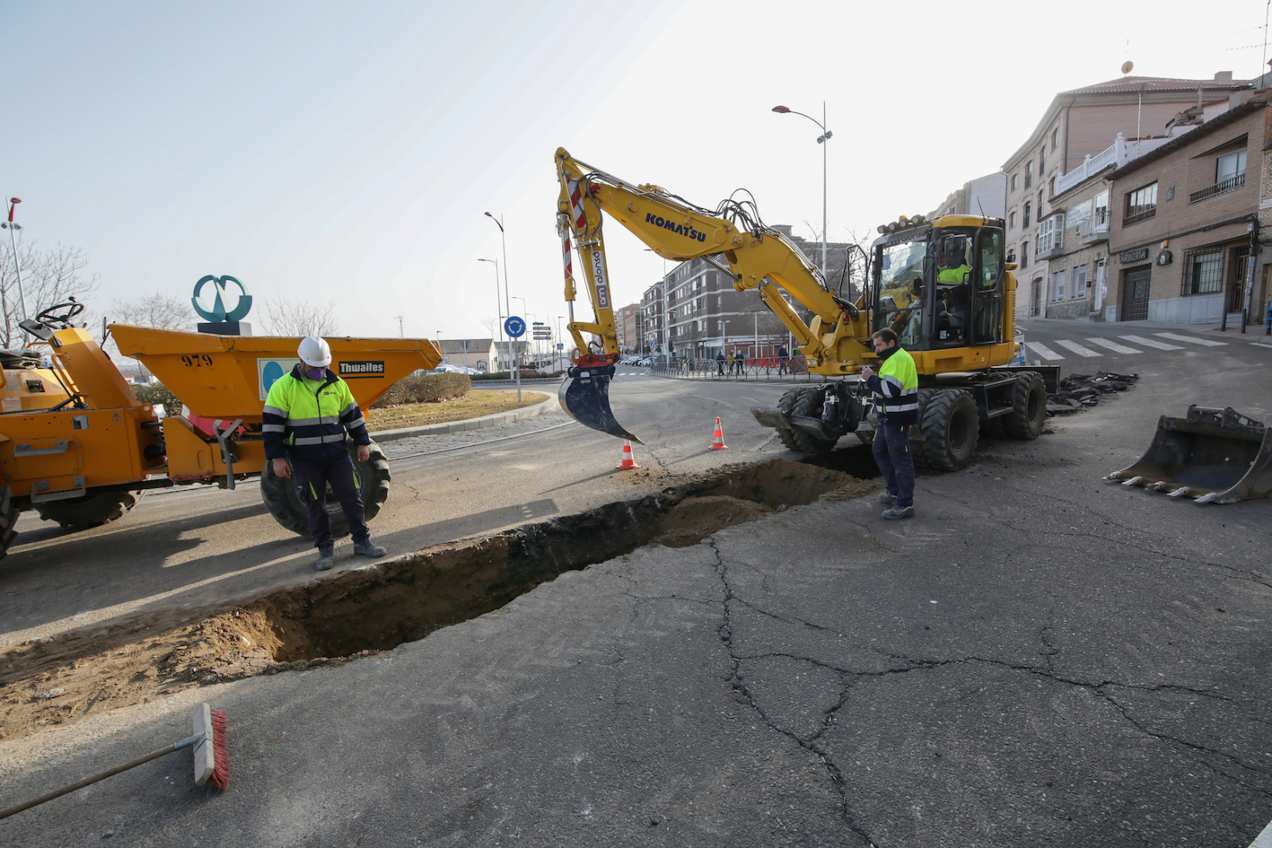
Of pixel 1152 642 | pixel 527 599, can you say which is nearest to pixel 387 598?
pixel 527 599

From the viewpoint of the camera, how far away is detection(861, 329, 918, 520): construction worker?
5.50m

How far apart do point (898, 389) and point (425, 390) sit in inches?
633

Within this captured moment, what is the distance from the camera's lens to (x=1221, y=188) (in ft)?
76.5

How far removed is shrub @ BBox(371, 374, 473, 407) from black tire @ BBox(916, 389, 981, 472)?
46.6 feet

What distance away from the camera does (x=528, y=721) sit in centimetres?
275

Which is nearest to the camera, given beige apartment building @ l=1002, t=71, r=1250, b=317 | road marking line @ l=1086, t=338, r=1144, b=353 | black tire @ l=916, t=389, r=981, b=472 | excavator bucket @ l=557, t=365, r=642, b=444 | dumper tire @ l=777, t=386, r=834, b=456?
black tire @ l=916, t=389, r=981, b=472

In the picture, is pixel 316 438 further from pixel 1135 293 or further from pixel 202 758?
pixel 1135 293

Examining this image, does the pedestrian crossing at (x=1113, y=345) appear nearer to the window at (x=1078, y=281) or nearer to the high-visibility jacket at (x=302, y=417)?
the window at (x=1078, y=281)

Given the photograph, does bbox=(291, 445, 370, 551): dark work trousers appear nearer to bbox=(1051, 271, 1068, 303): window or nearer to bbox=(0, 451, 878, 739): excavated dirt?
bbox=(0, 451, 878, 739): excavated dirt

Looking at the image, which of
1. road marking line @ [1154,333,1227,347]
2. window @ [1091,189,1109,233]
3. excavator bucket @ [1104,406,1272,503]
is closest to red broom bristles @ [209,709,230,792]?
excavator bucket @ [1104,406,1272,503]

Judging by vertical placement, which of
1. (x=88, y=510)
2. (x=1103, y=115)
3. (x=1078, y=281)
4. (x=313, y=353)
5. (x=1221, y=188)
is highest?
(x=1103, y=115)

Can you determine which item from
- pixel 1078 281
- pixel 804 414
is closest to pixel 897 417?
pixel 804 414

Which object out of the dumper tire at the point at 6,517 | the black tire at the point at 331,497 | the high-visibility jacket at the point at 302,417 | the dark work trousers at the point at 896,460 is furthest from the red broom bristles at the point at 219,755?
the dark work trousers at the point at 896,460

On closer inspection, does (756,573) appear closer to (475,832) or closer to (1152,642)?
(1152,642)
